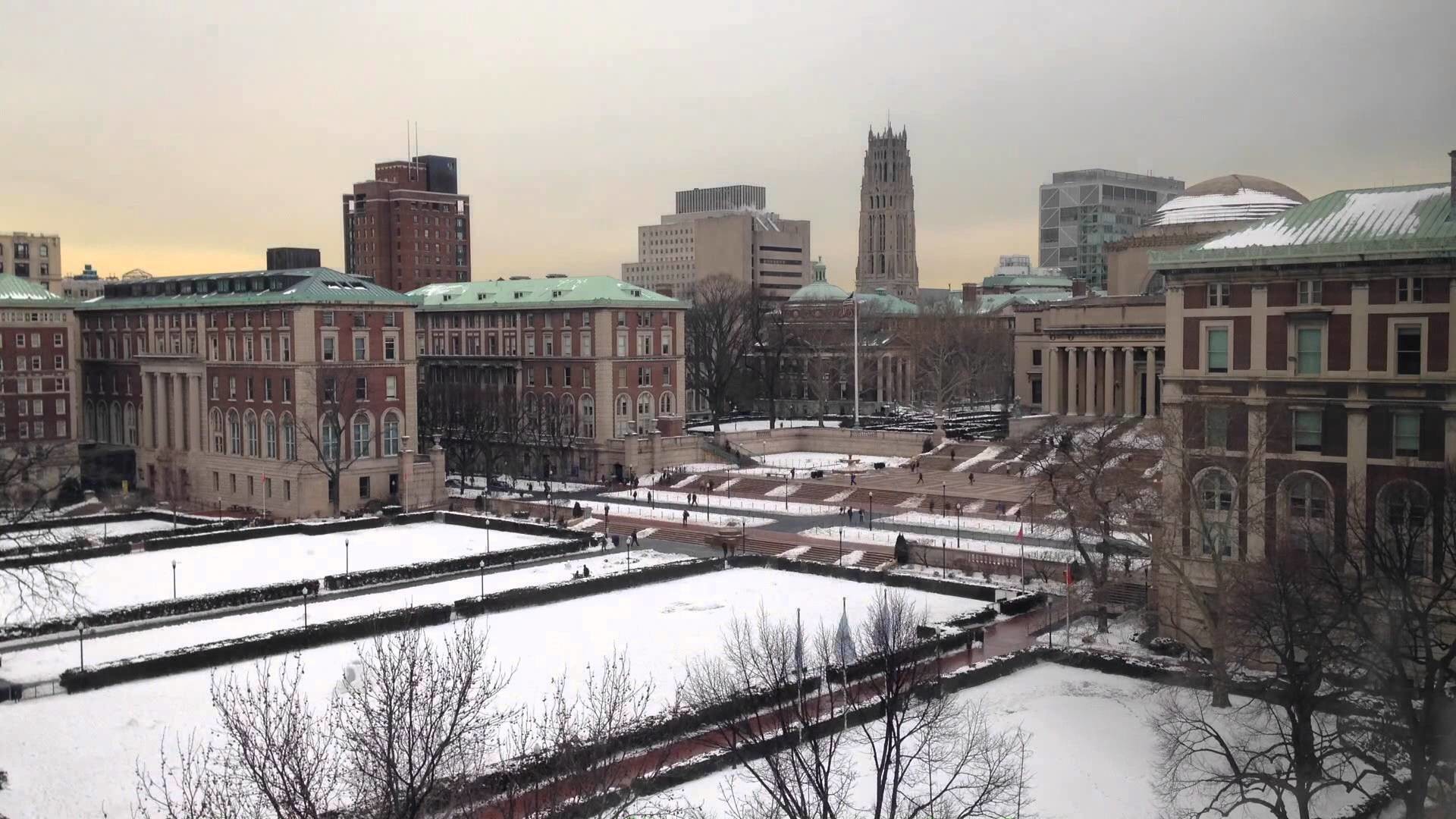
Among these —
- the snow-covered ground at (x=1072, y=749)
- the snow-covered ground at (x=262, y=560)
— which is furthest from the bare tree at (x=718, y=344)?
the snow-covered ground at (x=1072, y=749)

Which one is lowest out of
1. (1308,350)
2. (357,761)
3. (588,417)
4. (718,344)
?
(357,761)

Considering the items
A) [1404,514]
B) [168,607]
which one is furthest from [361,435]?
[1404,514]

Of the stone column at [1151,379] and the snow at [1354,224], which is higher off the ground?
the snow at [1354,224]

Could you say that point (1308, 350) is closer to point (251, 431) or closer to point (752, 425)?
point (251, 431)

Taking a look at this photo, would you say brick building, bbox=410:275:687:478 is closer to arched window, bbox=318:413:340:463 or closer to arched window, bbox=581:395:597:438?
arched window, bbox=581:395:597:438

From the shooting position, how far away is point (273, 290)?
3223 inches

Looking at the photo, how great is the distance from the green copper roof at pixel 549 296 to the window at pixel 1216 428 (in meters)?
58.1

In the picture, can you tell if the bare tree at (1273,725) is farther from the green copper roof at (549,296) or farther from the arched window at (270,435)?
the green copper roof at (549,296)

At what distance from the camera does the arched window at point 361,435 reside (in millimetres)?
80188

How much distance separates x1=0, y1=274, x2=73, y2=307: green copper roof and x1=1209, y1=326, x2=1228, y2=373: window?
277ft

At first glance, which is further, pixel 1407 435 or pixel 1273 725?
pixel 1407 435

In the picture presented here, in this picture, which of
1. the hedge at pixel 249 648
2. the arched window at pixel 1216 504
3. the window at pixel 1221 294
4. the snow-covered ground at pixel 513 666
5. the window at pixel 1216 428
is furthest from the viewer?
the window at pixel 1221 294

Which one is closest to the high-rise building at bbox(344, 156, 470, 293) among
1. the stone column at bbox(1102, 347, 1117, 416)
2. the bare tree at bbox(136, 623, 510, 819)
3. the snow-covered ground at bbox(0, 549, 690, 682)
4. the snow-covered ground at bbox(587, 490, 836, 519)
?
the snow-covered ground at bbox(587, 490, 836, 519)

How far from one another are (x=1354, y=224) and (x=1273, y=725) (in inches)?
618
